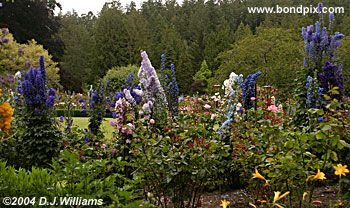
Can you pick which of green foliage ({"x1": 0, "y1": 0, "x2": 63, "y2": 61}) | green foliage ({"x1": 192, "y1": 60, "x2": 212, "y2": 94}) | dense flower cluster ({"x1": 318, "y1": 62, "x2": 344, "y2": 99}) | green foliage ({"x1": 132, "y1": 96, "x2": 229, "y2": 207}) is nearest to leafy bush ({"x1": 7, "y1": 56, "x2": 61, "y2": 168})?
green foliage ({"x1": 132, "y1": 96, "x2": 229, "y2": 207})

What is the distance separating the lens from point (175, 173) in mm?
3348

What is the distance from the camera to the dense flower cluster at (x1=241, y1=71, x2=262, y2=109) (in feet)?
18.5

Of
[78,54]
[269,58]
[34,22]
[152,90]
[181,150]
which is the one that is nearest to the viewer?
[181,150]

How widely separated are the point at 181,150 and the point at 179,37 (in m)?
30.7

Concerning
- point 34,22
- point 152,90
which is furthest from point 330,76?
point 34,22

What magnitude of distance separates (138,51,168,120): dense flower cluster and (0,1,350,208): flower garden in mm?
12

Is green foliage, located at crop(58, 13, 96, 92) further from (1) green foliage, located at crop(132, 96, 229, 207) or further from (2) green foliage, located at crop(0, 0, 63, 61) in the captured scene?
(1) green foliage, located at crop(132, 96, 229, 207)

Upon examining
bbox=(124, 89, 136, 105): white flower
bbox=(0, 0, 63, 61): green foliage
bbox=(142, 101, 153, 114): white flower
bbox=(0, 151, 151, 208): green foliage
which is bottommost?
bbox=(0, 151, 151, 208): green foliage

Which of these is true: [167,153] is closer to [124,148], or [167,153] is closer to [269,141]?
[269,141]

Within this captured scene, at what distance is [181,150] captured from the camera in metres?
3.58

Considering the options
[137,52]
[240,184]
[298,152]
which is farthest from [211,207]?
[137,52]

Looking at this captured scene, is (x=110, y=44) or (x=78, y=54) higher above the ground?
(x=110, y=44)

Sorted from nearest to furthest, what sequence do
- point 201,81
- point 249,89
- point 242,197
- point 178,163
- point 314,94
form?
point 178,163, point 242,197, point 314,94, point 249,89, point 201,81

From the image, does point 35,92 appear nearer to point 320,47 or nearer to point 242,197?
point 242,197
